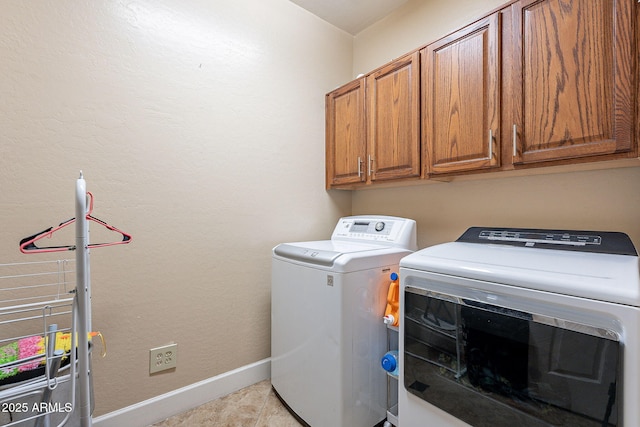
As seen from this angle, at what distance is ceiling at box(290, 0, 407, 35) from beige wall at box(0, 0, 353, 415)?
9cm

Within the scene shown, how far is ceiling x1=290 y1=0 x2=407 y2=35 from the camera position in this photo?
1.96 meters

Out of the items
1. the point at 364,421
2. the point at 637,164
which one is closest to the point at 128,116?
the point at 364,421

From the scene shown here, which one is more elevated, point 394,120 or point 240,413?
point 394,120

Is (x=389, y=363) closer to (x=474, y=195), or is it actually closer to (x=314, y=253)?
(x=314, y=253)

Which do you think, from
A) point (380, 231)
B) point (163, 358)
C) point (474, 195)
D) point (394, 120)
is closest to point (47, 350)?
point (163, 358)

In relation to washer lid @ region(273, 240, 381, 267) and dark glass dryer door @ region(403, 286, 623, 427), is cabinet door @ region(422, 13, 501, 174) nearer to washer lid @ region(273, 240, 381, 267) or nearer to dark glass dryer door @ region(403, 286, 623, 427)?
washer lid @ region(273, 240, 381, 267)

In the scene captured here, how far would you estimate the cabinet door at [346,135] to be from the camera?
191 cm

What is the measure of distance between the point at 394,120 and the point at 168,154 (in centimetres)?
127

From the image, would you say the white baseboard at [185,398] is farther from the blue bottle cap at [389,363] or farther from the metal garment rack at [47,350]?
the blue bottle cap at [389,363]

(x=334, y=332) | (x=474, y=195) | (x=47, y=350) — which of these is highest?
(x=474, y=195)

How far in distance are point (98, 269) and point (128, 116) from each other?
740mm

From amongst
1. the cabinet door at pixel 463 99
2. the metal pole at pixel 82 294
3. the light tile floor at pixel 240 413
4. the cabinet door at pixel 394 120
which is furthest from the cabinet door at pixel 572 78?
the light tile floor at pixel 240 413

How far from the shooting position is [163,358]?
1506 millimetres

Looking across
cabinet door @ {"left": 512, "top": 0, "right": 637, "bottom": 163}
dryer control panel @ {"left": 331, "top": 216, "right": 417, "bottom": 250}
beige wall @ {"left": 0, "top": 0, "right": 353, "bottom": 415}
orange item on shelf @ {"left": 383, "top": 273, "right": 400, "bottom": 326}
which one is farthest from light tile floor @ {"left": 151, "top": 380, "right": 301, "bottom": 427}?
cabinet door @ {"left": 512, "top": 0, "right": 637, "bottom": 163}
